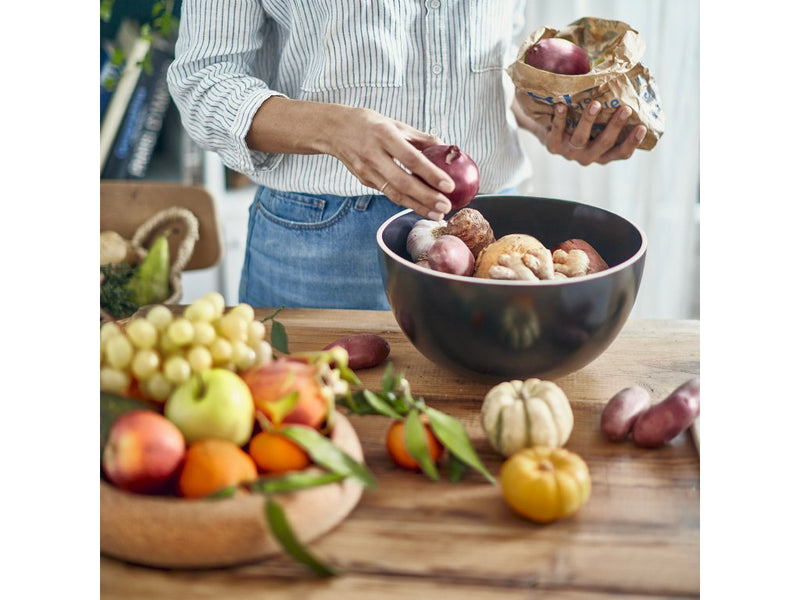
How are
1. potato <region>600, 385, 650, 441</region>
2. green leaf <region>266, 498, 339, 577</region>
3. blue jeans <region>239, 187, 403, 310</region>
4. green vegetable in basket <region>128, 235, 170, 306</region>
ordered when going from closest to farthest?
green leaf <region>266, 498, 339, 577</region> → potato <region>600, 385, 650, 441</region> → blue jeans <region>239, 187, 403, 310</region> → green vegetable in basket <region>128, 235, 170, 306</region>

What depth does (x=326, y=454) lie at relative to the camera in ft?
1.95

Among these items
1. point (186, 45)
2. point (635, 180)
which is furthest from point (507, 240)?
point (635, 180)

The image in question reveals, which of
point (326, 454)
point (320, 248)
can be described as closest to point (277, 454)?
point (326, 454)

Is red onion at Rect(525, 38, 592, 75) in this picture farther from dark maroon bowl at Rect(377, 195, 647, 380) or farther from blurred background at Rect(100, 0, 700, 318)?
blurred background at Rect(100, 0, 700, 318)

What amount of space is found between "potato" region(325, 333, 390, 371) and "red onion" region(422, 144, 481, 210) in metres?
0.20

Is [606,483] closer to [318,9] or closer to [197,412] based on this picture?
[197,412]

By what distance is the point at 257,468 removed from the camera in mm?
606

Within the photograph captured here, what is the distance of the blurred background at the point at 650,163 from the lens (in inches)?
73.9

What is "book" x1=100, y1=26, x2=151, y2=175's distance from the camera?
6.46 ft

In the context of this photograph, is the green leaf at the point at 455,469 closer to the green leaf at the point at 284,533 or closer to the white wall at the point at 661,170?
the green leaf at the point at 284,533

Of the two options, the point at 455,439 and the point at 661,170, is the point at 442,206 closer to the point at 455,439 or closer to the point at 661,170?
the point at 455,439

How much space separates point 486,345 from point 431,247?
0.43 ft

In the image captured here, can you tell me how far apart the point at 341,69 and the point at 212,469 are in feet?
2.43

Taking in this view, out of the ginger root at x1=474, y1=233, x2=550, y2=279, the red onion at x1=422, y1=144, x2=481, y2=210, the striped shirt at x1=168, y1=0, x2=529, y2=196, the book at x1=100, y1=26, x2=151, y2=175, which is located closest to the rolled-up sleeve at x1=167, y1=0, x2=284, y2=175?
the striped shirt at x1=168, y1=0, x2=529, y2=196
